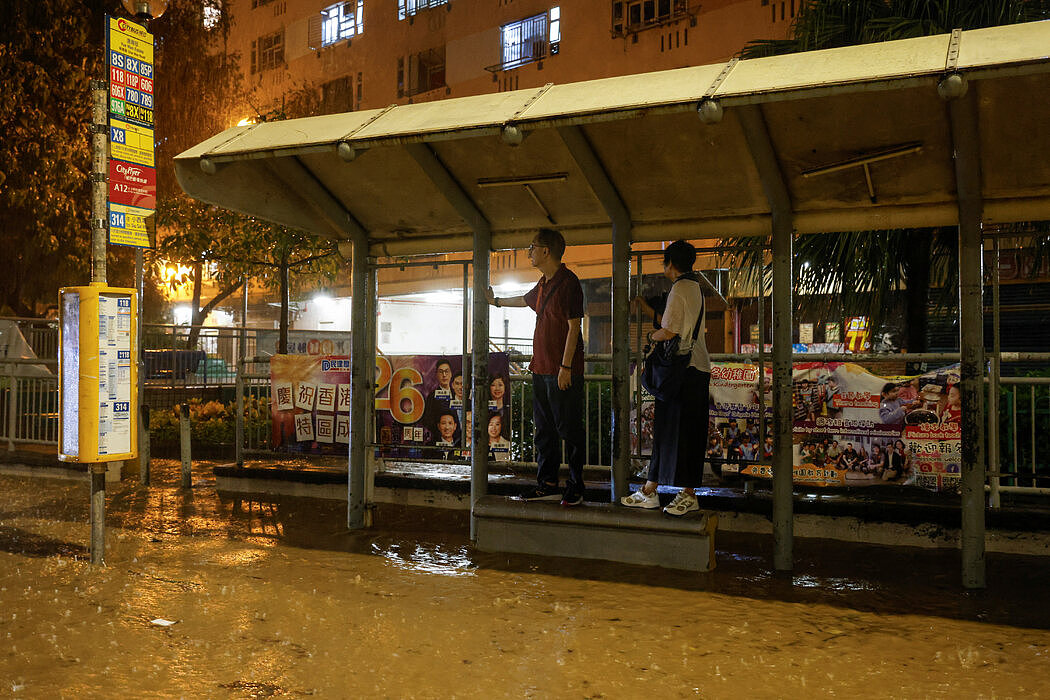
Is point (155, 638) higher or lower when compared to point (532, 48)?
lower

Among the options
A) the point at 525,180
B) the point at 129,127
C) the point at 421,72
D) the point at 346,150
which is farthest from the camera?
the point at 421,72

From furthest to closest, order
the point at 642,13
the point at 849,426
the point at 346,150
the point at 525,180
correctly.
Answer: the point at 642,13, the point at 849,426, the point at 525,180, the point at 346,150

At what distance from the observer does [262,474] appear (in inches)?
377

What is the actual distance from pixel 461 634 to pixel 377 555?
203cm

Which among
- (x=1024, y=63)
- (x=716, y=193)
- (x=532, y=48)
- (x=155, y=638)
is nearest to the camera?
(x=1024, y=63)

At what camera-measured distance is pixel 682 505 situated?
5.86 meters

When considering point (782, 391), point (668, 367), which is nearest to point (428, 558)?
→ point (668, 367)

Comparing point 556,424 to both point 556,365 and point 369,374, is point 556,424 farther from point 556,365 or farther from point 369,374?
point 369,374

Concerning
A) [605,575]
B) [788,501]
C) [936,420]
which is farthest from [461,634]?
[936,420]

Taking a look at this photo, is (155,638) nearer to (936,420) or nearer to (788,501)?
(788,501)

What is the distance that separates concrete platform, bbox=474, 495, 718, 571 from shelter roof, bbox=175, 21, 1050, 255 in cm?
214

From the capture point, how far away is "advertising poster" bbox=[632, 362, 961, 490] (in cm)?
683

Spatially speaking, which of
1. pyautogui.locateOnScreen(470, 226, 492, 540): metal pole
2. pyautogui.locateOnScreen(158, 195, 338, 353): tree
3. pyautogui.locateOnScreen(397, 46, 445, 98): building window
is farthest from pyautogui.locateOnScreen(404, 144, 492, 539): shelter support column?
pyautogui.locateOnScreen(397, 46, 445, 98): building window

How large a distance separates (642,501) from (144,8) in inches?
264
